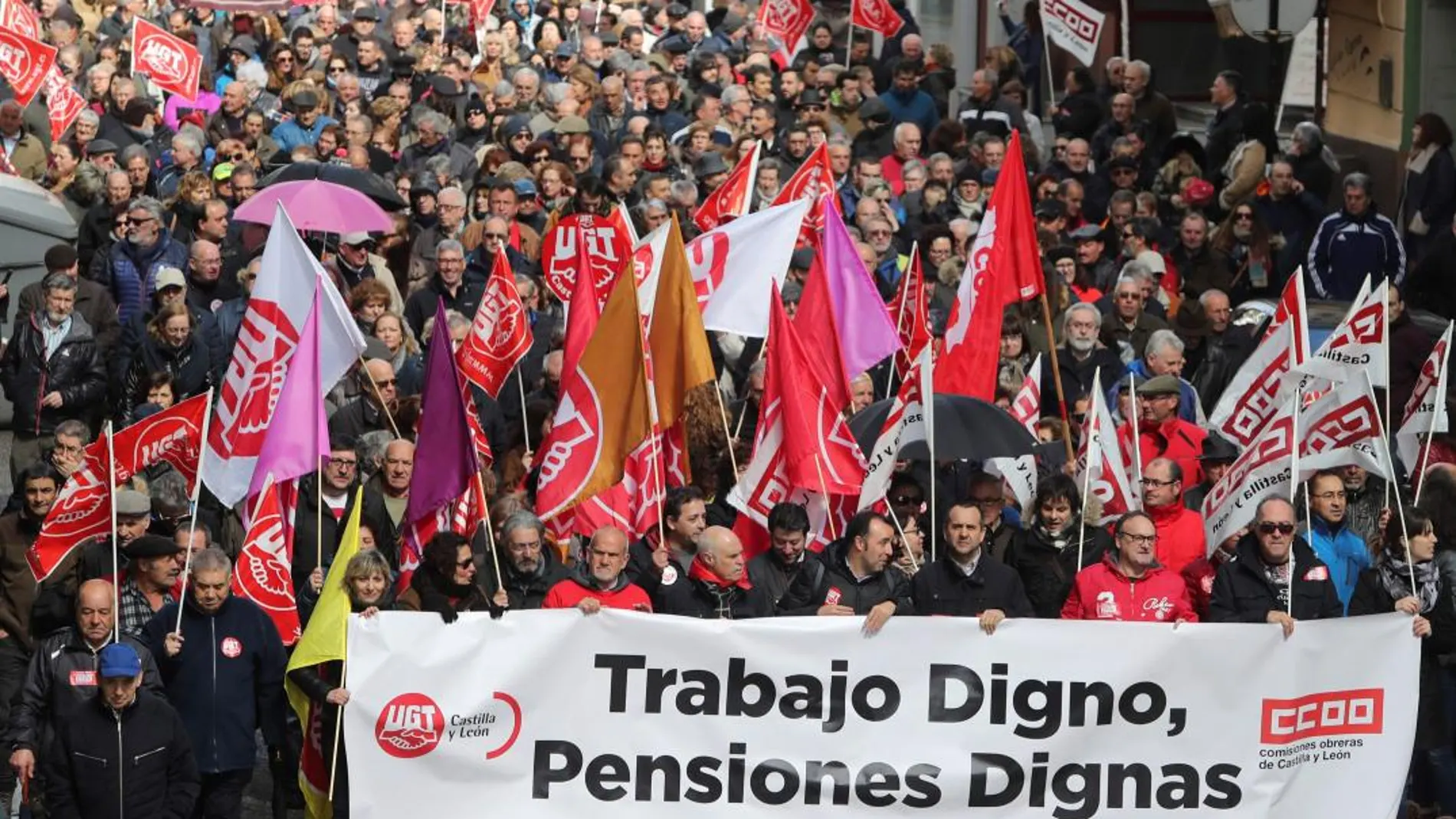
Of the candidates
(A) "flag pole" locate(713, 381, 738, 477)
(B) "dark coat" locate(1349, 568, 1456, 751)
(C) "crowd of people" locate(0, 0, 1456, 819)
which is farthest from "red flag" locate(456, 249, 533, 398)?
(B) "dark coat" locate(1349, 568, 1456, 751)

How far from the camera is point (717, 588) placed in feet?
44.0

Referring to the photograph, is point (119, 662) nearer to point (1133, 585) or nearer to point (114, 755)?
point (114, 755)

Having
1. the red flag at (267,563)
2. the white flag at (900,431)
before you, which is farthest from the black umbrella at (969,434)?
the red flag at (267,563)

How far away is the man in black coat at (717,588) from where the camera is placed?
13.4m

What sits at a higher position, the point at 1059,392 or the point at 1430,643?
the point at 1059,392

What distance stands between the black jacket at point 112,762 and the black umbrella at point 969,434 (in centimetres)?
405

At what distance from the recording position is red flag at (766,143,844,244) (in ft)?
64.0

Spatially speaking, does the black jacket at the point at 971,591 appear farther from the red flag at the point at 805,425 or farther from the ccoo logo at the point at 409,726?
the ccoo logo at the point at 409,726

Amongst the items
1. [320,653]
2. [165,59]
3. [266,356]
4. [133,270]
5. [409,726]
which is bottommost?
[409,726]

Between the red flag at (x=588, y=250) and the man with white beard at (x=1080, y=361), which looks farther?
the man with white beard at (x=1080, y=361)

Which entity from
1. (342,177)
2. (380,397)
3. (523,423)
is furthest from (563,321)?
(380,397)

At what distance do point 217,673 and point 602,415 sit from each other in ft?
7.47

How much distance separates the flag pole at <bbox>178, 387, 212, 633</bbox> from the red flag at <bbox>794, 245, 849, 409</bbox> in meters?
2.88

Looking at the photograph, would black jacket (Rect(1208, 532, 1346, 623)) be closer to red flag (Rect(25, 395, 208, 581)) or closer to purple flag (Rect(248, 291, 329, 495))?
purple flag (Rect(248, 291, 329, 495))
